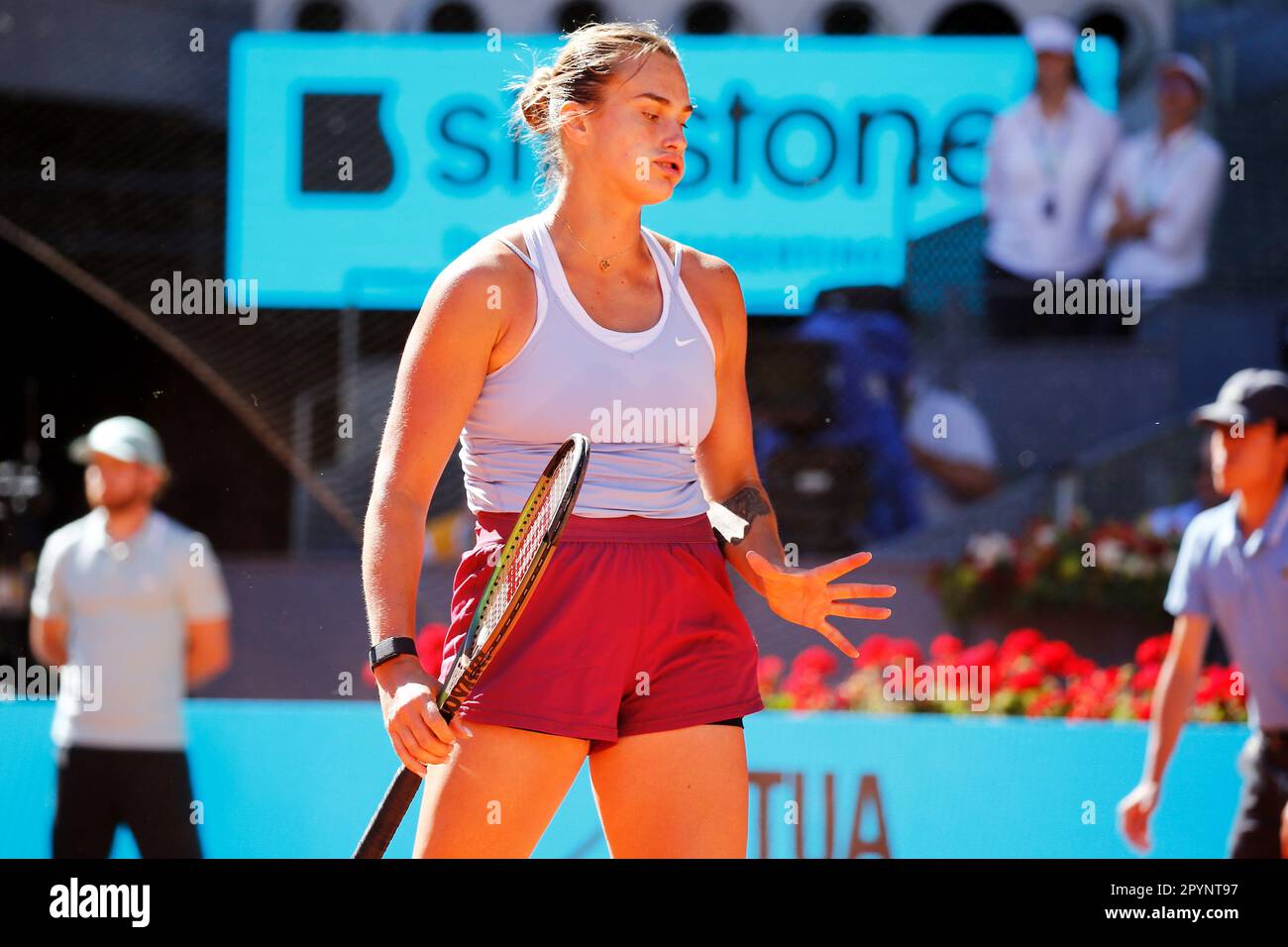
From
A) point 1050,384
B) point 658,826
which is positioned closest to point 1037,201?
point 1050,384

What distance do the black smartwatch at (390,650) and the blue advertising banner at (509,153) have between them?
9.28 ft

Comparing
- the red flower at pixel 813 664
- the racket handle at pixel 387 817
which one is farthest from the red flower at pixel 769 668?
the racket handle at pixel 387 817

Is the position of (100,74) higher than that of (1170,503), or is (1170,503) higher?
(100,74)

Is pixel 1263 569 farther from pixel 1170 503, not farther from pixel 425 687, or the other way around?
pixel 425 687

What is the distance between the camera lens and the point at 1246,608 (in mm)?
4000

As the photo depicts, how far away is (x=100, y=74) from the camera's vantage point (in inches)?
195

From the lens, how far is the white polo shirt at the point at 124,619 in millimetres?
4066

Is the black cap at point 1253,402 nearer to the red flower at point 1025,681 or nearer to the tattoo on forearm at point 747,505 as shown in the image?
the red flower at point 1025,681

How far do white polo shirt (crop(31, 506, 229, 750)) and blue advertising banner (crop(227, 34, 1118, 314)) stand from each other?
3.55ft

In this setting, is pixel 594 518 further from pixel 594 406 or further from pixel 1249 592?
pixel 1249 592

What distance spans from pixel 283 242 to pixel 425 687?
3.04 metres

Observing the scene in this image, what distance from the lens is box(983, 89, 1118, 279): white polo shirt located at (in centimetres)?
512

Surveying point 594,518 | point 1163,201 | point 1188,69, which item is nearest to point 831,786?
point 594,518

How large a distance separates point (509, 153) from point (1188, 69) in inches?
95.9
